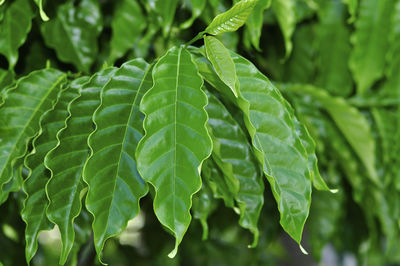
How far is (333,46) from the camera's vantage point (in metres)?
1.31

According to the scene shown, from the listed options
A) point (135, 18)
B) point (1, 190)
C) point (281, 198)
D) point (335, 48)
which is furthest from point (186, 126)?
point (335, 48)

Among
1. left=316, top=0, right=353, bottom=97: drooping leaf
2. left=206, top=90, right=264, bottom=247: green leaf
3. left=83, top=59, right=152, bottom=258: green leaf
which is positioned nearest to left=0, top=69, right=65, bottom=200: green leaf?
left=83, top=59, right=152, bottom=258: green leaf

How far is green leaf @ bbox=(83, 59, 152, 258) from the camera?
683mm

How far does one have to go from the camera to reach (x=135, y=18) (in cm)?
110

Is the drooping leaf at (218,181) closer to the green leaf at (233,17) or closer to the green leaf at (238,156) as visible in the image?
the green leaf at (238,156)

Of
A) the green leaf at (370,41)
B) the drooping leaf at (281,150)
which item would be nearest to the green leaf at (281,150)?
the drooping leaf at (281,150)

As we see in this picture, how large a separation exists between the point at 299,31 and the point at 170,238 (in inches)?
29.4

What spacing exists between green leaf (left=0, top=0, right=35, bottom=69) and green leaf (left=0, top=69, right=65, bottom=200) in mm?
123

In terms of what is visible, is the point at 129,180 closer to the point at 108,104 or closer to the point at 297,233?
the point at 108,104

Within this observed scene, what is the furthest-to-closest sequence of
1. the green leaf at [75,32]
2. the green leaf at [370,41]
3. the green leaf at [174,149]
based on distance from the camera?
1. the green leaf at [370,41]
2. the green leaf at [75,32]
3. the green leaf at [174,149]

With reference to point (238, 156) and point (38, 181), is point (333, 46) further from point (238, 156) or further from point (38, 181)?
point (38, 181)

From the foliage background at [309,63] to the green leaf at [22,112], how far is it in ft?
0.44

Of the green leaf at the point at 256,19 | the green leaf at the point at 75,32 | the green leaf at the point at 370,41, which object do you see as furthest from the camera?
the green leaf at the point at 370,41

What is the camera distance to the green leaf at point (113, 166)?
0.68 meters
